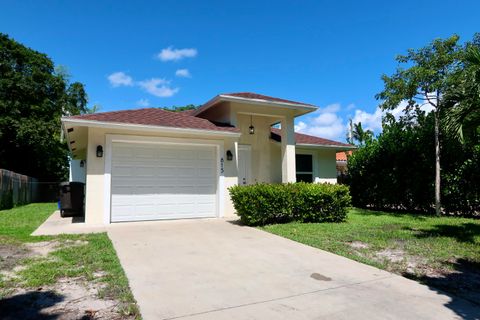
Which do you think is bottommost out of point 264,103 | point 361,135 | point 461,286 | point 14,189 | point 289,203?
point 461,286

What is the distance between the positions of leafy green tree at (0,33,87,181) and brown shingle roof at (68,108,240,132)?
53.2ft

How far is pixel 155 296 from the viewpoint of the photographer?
399 centimetres

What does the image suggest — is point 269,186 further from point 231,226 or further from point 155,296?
point 155,296

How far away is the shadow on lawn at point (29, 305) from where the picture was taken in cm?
340

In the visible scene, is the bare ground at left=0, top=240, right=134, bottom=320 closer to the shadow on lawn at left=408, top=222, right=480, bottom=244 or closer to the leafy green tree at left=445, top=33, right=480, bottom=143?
the shadow on lawn at left=408, top=222, right=480, bottom=244

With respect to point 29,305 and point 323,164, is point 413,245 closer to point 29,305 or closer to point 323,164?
point 29,305

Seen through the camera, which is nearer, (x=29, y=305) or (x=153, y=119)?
(x=29, y=305)

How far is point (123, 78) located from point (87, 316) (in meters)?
32.9

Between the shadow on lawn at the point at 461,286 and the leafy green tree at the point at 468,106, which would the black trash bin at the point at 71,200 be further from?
the leafy green tree at the point at 468,106

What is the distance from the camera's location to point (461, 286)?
14.6 ft

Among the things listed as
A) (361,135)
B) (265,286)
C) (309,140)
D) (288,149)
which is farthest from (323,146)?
(361,135)

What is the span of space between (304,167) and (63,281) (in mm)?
12632

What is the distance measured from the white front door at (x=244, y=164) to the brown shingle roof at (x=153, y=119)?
237 centimetres

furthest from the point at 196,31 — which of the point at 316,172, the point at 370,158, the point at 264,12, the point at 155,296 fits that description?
the point at 155,296
